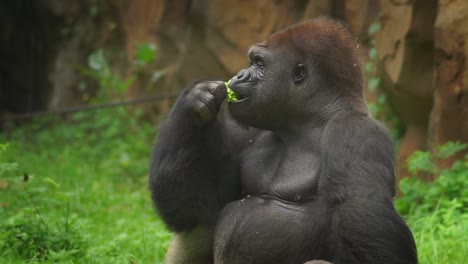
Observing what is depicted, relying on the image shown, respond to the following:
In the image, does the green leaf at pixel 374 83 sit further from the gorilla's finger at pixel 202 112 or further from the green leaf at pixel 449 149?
the gorilla's finger at pixel 202 112

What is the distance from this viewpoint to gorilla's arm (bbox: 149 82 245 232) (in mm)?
3770

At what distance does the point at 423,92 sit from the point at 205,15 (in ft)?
10.2

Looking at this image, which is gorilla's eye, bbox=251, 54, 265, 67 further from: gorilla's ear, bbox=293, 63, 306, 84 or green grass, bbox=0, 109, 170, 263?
green grass, bbox=0, 109, 170, 263

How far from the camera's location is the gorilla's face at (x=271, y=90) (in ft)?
12.4

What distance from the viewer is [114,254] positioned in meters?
4.73

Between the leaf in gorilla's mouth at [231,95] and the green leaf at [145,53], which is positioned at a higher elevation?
the leaf in gorilla's mouth at [231,95]

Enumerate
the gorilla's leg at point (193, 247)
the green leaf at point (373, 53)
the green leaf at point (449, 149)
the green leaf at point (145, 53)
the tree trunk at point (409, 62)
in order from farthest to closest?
the green leaf at point (145, 53) → the green leaf at point (373, 53) → the tree trunk at point (409, 62) → the green leaf at point (449, 149) → the gorilla's leg at point (193, 247)

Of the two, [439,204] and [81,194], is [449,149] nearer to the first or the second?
[439,204]

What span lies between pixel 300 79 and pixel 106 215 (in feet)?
10.1

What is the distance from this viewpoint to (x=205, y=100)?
12.2 feet

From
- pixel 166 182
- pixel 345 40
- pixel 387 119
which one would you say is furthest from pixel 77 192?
pixel 345 40

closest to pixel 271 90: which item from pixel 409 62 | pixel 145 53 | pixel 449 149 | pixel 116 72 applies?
pixel 449 149

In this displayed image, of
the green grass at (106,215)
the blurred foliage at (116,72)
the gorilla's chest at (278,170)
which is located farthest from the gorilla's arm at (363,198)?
the blurred foliage at (116,72)

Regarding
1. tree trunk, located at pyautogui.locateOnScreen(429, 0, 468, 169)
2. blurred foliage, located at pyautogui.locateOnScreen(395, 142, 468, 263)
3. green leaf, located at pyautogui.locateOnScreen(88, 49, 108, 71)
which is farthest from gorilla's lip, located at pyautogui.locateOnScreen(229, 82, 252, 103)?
green leaf, located at pyautogui.locateOnScreen(88, 49, 108, 71)
